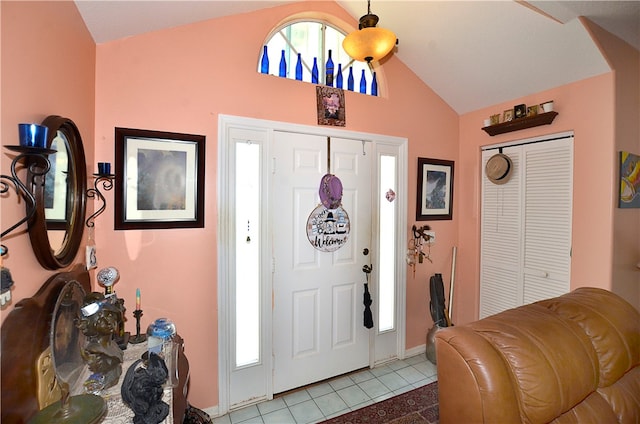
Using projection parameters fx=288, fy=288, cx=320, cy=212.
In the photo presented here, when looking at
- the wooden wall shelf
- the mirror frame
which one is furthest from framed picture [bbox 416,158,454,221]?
the mirror frame

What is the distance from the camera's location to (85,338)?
1176 mm

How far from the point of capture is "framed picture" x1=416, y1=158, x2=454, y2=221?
291cm

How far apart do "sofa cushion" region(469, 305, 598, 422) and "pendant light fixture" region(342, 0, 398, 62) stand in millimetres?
1580

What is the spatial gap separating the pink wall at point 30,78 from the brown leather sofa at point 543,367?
1475 mm

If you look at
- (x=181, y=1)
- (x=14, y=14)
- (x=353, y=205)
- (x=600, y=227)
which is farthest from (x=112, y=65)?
(x=600, y=227)

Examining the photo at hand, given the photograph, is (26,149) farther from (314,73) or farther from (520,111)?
(520,111)

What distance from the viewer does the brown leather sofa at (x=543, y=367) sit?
0.99 meters

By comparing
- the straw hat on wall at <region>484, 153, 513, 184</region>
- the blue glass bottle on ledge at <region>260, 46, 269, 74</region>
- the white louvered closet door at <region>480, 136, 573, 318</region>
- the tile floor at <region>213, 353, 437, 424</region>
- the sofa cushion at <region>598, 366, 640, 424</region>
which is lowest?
the tile floor at <region>213, 353, 437, 424</region>

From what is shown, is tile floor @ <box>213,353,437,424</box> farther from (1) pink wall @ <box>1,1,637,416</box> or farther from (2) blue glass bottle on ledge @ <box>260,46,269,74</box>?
(2) blue glass bottle on ledge @ <box>260,46,269,74</box>

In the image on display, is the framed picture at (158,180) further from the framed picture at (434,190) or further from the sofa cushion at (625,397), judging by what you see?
the sofa cushion at (625,397)

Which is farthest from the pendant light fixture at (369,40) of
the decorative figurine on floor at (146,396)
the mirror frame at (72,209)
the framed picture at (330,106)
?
the decorative figurine on floor at (146,396)

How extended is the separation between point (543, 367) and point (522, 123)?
2.22 metres

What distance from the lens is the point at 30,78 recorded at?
0.98 m

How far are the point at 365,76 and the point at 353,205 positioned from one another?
1228 millimetres
